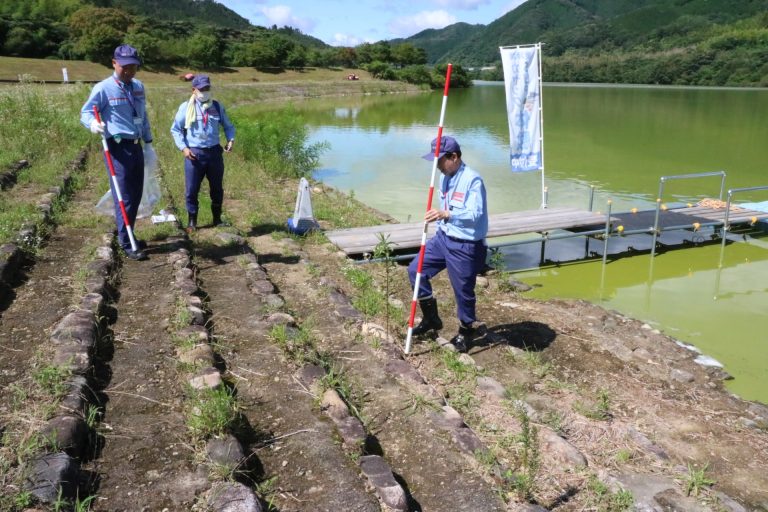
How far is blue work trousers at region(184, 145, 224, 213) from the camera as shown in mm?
6852

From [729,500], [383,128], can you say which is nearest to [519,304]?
[729,500]

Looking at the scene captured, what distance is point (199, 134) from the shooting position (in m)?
6.77

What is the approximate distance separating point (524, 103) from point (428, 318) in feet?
20.3

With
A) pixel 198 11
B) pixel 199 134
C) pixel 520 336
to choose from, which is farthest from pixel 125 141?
pixel 198 11

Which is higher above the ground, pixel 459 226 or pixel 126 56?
pixel 126 56

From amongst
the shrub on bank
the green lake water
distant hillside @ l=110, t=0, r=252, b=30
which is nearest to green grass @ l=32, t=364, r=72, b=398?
the green lake water

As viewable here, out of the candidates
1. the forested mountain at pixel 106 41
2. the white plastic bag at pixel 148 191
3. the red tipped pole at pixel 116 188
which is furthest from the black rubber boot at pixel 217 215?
the forested mountain at pixel 106 41

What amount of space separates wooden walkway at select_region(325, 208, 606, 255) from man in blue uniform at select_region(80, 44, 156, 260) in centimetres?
258

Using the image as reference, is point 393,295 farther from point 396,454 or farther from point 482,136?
point 482,136

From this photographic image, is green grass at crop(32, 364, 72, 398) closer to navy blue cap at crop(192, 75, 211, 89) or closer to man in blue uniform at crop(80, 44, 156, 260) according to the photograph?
man in blue uniform at crop(80, 44, 156, 260)

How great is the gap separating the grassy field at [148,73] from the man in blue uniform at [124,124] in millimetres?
25698

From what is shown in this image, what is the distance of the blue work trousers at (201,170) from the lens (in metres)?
6.85

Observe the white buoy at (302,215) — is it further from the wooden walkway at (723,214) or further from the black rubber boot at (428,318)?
the wooden walkway at (723,214)

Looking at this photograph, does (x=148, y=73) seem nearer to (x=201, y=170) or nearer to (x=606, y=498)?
(x=201, y=170)
